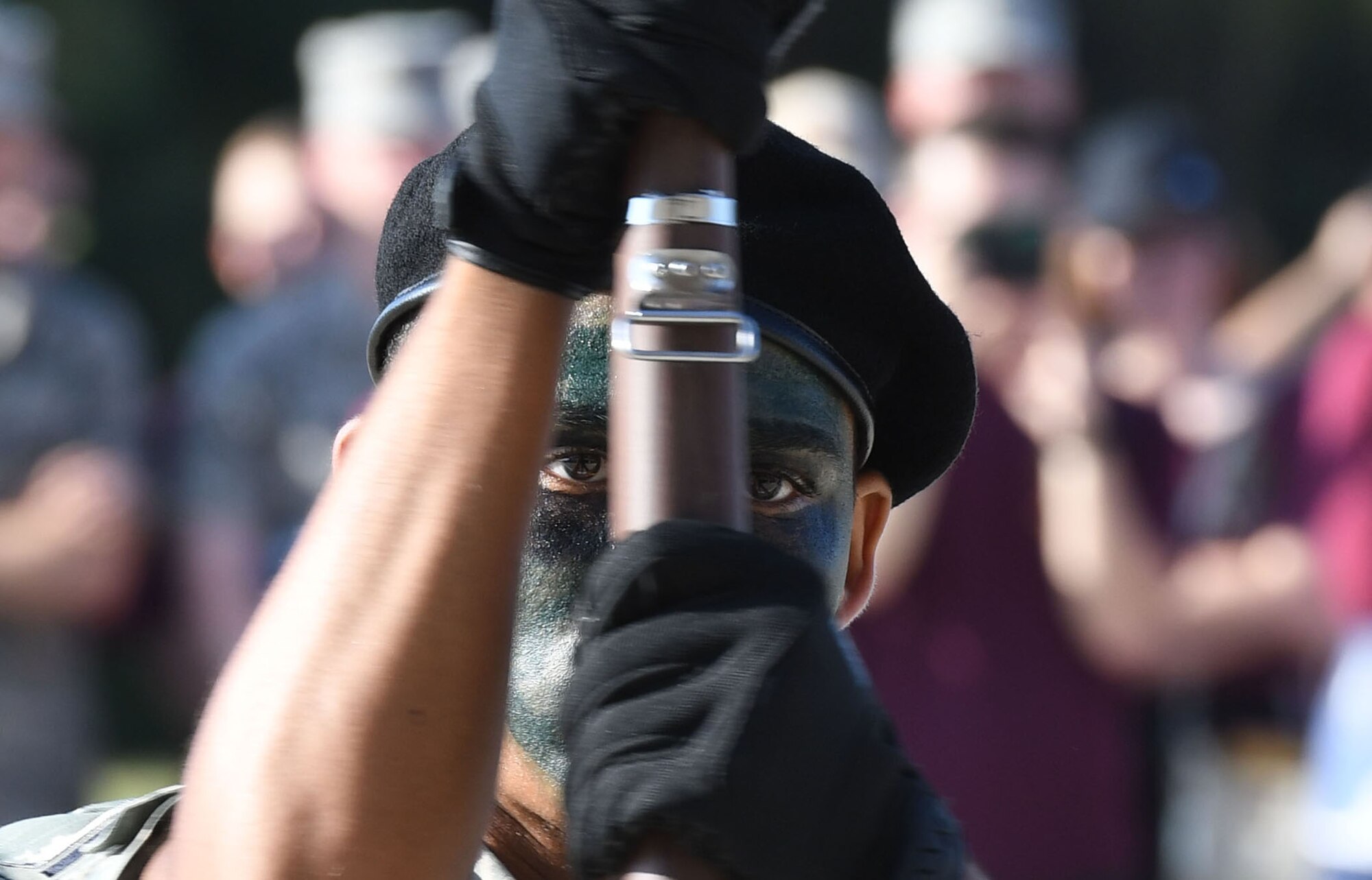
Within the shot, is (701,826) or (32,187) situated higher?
(32,187)

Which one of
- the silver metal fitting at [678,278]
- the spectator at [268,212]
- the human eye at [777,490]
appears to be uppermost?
the spectator at [268,212]

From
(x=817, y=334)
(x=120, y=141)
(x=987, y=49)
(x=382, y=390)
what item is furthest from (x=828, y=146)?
(x=120, y=141)

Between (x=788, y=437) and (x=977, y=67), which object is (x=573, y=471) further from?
(x=977, y=67)

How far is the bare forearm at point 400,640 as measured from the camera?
1.37 meters

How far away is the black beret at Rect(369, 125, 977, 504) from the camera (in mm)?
1880

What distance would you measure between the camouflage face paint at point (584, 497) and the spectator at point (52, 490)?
3457mm

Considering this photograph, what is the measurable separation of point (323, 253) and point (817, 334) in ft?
13.0

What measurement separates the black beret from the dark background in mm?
7597

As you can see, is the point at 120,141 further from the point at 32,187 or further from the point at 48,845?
the point at 48,845

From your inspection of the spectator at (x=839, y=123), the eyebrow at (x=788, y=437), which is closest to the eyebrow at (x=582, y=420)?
the eyebrow at (x=788, y=437)

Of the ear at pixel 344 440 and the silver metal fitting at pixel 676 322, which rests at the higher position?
the silver metal fitting at pixel 676 322

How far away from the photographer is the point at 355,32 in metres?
6.13

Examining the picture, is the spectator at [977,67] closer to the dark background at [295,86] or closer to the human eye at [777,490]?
the human eye at [777,490]

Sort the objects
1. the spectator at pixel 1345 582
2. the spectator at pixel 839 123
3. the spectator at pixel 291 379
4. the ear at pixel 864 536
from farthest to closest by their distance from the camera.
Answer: the spectator at pixel 291 379, the spectator at pixel 839 123, the spectator at pixel 1345 582, the ear at pixel 864 536
